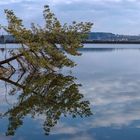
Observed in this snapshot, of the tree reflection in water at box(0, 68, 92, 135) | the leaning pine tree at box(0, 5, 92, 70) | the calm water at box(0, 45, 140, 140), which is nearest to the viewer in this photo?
the calm water at box(0, 45, 140, 140)

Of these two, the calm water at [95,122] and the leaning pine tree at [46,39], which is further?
the leaning pine tree at [46,39]

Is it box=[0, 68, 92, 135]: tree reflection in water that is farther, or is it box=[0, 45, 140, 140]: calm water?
box=[0, 68, 92, 135]: tree reflection in water

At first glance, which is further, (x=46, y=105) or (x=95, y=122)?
(x=46, y=105)

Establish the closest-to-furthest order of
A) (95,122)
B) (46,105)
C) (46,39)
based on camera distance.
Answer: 1. (95,122)
2. (46,105)
3. (46,39)

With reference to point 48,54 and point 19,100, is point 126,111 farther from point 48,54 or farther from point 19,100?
point 48,54

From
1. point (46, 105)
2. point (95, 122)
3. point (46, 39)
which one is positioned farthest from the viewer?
point (46, 39)

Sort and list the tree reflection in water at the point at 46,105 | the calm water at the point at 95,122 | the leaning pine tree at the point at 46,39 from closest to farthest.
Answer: the calm water at the point at 95,122
the tree reflection in water at the point at 46,105
the leaning pine tree at the point at 46,39

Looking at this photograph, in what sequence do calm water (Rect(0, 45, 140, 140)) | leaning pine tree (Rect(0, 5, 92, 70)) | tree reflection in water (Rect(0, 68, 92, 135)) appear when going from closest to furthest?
1. calm water (Rect(0, 45, 140, 140))
2. tree reflection in water (Rect(0, 68, 92, 135))
3. leaning pine tree (Rect(0, 5, 92, 70))

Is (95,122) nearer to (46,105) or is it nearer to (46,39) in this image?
(46,105)

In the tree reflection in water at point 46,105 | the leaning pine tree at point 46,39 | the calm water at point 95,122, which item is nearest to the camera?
the calm water at point 95,122

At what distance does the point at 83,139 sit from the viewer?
11508 mm

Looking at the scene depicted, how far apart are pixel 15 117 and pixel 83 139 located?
3379mm

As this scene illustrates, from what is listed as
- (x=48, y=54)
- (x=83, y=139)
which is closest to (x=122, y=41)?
(x=48, y=54)

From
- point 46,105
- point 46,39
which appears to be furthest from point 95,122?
point 46,39
